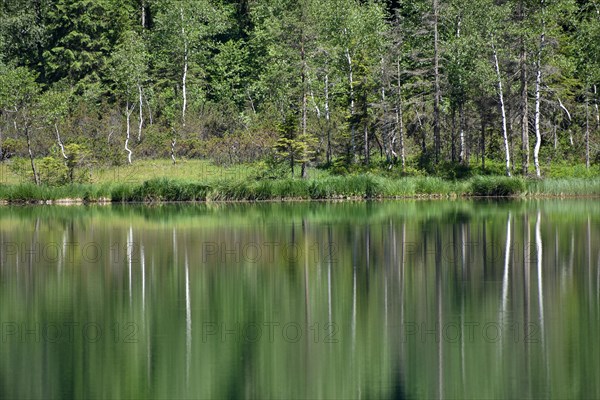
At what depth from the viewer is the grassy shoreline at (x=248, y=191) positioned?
1939 inches

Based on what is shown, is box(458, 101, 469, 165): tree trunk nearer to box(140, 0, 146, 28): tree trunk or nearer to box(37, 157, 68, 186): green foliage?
box(37, 157, 68, 186): green foliage

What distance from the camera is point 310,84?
58.3 metres

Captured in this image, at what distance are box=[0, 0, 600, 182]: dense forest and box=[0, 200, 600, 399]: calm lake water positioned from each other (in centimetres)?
2072

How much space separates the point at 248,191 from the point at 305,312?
103 feet

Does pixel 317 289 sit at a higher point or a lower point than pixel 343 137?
lower

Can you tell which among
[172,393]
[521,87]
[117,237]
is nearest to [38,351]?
[172,393]

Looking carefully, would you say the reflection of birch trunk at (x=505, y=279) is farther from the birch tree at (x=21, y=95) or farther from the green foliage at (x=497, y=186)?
the birch tree at (x=21, y=95)

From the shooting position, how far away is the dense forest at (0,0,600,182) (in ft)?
175

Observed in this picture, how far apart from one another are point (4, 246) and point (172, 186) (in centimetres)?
1918

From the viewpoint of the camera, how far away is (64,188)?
50.6 metres

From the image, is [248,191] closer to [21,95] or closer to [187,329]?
[21,95]

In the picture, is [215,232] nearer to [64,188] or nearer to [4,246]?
[4,246]

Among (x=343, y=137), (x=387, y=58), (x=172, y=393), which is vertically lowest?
(x=172, y=393)

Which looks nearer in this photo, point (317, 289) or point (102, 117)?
point (317, 289)
